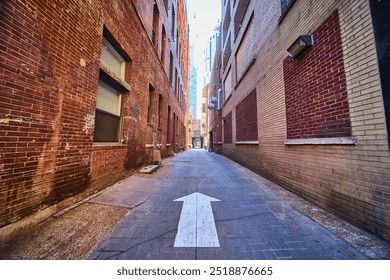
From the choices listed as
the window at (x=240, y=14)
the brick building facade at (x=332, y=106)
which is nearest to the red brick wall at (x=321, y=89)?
the brick building facade at (x=332, y=106)

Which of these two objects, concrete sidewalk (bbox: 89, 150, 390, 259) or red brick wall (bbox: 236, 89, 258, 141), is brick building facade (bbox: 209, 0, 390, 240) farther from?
red brick wall (bbox: 236, 89, 258, 141)

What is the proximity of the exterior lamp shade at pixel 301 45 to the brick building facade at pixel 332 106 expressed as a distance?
0.7 inches

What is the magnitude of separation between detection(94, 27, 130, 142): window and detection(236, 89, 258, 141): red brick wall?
16.8 feet

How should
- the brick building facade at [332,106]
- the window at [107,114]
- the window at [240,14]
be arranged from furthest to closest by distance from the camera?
the window at [240,14], the window at [107,114], the brick building facade at [332,106]

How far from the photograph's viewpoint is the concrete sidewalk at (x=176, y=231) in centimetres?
183

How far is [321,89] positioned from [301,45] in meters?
1.09

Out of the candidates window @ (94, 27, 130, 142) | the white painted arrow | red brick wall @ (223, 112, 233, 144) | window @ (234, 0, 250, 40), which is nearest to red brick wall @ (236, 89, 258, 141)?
red brick wall @ (223, 112, 233, 144)

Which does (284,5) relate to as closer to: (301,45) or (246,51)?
(301,45)

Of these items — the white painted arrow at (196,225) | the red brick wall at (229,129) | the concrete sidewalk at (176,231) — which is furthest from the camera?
the red brick wall at (229,129)

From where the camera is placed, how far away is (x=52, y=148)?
2.67 m

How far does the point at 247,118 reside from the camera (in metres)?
8.02

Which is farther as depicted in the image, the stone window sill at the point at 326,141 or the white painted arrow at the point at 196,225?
the stone window sill at the point at 326,141

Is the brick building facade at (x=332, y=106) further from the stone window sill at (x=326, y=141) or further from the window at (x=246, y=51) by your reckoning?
the window at (x=246, y=51)

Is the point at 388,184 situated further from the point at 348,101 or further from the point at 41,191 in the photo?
the point at 41,191
